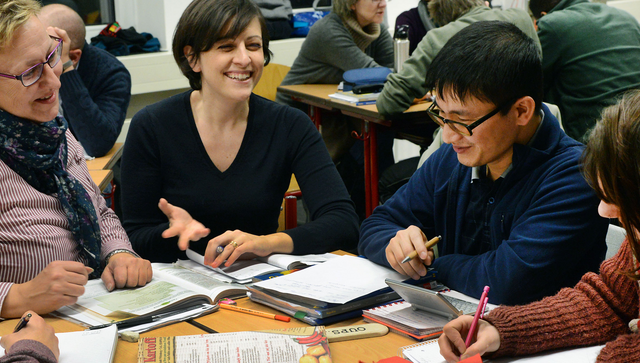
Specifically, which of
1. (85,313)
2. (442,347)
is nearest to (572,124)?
(442,347)

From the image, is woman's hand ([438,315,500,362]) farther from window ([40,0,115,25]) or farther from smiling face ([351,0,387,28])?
window ([40,0,115,25])

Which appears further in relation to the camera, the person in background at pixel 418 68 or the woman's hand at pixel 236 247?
the person in background at pixel 418 68

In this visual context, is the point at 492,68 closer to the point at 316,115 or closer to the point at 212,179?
the point at 212,179

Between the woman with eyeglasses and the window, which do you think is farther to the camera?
the window

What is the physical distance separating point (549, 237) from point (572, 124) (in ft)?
6.45

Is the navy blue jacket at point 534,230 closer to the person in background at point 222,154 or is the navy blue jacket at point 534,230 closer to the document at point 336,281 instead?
the document at point 336,281

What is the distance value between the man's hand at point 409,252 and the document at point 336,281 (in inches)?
1.4

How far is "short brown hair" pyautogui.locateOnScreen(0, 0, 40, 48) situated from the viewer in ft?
4.66

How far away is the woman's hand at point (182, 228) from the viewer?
66.1 inches

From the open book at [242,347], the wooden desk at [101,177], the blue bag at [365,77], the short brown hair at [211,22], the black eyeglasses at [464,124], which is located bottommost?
the wooden desk at [101,177]

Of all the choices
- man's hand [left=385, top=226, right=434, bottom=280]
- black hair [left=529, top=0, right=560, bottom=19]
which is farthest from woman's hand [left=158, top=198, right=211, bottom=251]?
black hair [left=529, top=0, right=560, bottom=19]

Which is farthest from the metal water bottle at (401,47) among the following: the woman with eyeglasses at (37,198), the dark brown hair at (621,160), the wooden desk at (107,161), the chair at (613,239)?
the dark brown hair at (621,160)

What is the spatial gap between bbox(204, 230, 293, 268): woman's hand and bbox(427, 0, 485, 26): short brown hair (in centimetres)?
228

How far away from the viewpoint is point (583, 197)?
1356 mm
